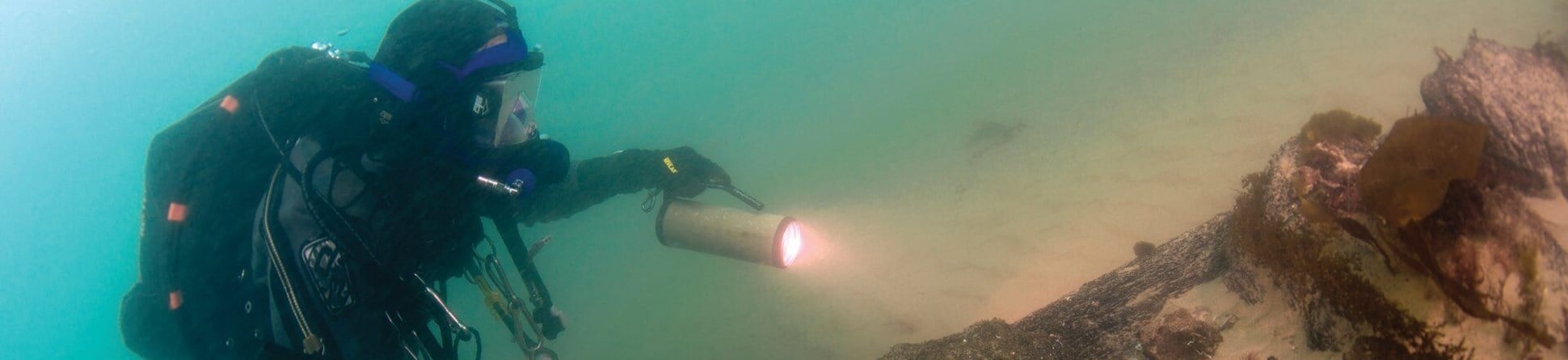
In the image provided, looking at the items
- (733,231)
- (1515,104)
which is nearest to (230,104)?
(733,231)

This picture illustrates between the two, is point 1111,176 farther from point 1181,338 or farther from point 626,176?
point 626,176

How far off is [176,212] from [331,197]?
0.58 metres

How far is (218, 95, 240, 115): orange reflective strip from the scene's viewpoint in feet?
9.36

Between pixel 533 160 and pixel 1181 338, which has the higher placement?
pixel 533 160

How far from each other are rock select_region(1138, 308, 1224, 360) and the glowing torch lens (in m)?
3.18

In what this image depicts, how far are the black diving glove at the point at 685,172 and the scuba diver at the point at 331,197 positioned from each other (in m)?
2.19

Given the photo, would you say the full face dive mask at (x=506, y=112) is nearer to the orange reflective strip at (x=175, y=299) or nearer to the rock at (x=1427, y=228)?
the orange reflective strip at (x=175, y=299)

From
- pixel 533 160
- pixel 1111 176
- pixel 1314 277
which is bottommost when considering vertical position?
pixel 1111 176

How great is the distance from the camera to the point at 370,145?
3055mm

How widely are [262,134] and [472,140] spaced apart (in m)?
0.90

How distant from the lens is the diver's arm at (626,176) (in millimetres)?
5707

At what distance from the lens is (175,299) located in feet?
9.37

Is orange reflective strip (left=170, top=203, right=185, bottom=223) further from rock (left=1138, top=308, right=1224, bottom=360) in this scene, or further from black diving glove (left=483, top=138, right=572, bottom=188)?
rock (left=1138, top=308, right=1224, bottom=360)

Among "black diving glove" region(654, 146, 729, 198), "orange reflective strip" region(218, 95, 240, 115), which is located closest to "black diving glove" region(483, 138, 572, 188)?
"orange reflective strip" region(218, 95, 240, 115)
